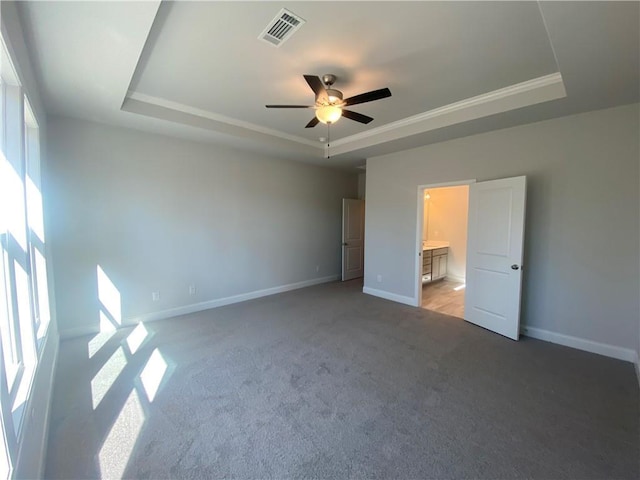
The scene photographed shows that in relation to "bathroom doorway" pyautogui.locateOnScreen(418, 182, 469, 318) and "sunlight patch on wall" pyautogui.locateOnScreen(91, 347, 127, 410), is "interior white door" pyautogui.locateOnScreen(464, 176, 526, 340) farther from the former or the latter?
"sunlight patch on wall" pyautogui.locateOnScreen(91, 347, 127, 410)

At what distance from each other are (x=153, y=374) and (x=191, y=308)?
1848 mm

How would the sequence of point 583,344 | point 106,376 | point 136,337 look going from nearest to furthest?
point 106,376, point 583,344, point 136,337

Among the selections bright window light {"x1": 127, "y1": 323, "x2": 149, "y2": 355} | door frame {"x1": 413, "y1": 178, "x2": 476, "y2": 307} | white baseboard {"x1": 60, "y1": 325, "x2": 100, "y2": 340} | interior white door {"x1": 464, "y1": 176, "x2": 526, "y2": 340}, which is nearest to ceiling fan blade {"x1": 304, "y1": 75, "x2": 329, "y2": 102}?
interior white door {"x1": 464, "y1": 176, "x2": 526, "y2": 340}

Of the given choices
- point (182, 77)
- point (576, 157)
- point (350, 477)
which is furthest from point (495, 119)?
point (350, 477)

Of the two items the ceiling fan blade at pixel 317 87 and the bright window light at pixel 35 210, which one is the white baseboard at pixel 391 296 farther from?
the bright window light at pixel 35 210

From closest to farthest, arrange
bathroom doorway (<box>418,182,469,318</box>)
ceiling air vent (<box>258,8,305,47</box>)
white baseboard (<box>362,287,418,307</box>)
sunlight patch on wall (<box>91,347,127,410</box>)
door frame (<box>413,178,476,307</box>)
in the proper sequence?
ceiling air vent (<box>258,8,305,47</box>), sunlight patch on wall (<box>91,347,127,410</box>), door frame (<box>413,178,476,307</box>), white baseboard (<box>362,287,418,307</box>), bathroom doorway (<box>418,182,469,318</box>)

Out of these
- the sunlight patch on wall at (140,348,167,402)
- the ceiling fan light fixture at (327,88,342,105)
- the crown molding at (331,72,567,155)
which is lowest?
the sunlight patch on wall at (140,348,167,402)

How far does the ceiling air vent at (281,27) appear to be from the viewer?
77.6 inches

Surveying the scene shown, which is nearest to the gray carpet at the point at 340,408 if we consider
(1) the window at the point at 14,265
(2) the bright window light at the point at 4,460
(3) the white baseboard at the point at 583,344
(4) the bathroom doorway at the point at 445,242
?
(3) the white baseboard at the point at 583,344

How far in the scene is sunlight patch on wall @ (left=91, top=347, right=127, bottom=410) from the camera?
7.70ft

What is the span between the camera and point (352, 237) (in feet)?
22.4

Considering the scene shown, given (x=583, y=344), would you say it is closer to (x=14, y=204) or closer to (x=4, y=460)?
(x=4, y=460)

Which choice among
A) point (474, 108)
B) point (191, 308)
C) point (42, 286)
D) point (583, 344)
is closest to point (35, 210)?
point (42, 286)

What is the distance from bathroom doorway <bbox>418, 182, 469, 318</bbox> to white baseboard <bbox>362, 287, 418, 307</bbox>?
0.87 meters
